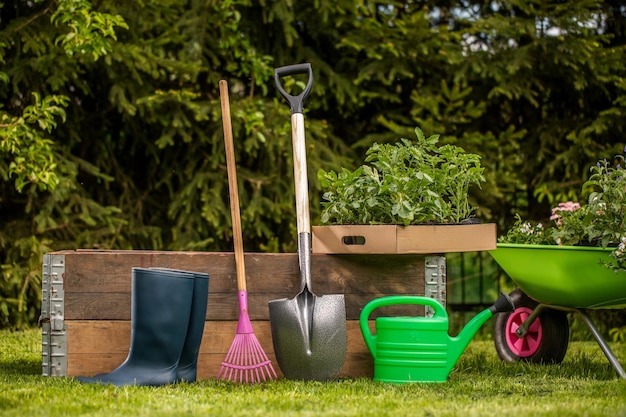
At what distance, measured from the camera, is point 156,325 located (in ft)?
9.18

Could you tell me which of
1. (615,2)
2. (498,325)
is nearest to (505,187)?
(615,2)

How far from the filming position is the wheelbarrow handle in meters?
3.14

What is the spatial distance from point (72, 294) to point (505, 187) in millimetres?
3175

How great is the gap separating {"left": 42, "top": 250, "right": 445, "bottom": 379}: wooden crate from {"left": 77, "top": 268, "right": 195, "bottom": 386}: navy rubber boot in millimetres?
170

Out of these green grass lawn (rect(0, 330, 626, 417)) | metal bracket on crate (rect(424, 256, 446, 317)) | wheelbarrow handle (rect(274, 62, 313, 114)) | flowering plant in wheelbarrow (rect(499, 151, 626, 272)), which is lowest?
green grass lawn (rect(0, 330, 626, 417))

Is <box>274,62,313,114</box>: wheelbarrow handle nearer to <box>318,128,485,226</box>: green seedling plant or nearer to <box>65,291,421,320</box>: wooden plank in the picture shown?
<box>318,128,485,226</box>: green seedling plant

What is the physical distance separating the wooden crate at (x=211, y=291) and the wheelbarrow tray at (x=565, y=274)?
1.07 feet

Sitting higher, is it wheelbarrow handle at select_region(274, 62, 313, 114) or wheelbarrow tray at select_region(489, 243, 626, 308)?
wheelbarrow handle at select_region(274, 62, 313, 114)

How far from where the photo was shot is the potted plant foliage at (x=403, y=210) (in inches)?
117

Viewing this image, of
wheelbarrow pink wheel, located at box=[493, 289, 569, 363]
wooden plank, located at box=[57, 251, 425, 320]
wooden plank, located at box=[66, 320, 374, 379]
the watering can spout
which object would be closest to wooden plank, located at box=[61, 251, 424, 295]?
wooden plank, located at box=[57, 251, 425, 320]

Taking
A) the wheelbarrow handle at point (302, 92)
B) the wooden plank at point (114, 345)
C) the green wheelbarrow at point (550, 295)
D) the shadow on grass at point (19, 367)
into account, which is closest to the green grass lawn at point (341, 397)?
the shadow on grass at point (19, 367)

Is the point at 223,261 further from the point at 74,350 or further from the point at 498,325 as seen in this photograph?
the point at 498,325

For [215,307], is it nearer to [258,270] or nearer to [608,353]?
[258,270]

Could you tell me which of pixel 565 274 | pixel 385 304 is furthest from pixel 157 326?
pixel 565 274
